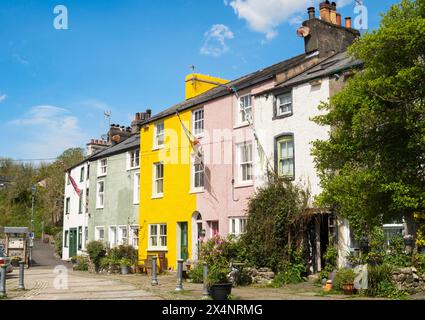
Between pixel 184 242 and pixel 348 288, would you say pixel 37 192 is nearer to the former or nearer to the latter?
pixel 184 242

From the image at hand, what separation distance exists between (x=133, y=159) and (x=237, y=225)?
1191cm

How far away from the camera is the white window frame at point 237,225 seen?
2208 cm

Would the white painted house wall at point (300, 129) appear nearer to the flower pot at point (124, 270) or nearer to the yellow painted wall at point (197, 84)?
the yellow painted wall at point (197, 84)

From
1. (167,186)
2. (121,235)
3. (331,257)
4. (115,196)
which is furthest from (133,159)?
(331,257)

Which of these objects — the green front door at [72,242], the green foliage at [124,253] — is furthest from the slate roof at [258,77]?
the green front door at [72,242]

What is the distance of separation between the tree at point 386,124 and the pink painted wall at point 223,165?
30.1 feet

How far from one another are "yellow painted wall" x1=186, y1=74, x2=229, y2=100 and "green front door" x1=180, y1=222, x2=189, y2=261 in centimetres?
864

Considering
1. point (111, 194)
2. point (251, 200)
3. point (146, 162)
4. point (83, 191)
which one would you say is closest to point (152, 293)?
point (251, 200)

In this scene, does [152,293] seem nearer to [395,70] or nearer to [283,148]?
[283,148]

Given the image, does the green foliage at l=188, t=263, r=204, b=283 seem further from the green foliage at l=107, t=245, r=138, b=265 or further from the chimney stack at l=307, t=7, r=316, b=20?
the chimney stack at l=307, t=7, r=316, b=20

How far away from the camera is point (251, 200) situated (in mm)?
20594

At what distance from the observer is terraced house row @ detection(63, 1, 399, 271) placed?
778 inches

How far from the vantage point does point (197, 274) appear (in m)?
20.5

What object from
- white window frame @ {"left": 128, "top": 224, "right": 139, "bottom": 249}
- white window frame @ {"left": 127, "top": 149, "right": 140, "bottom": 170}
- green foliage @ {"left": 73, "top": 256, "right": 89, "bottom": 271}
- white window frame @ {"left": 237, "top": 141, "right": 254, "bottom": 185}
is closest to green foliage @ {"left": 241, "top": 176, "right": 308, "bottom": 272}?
white window frame @ {"left": 237, "top": 141, "right": 254, "bottom": 185}
